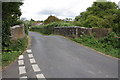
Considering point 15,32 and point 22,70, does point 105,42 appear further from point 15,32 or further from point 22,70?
point 22,70

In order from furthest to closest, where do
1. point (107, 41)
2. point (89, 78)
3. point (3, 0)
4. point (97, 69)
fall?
point (107, 41) < point (3, 0) < point (97, 69) < point (89, 78)

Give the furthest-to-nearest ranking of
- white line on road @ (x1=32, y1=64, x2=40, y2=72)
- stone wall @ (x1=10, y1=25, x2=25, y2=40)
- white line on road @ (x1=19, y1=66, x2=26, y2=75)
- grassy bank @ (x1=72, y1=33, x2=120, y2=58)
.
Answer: grassy bank @ (x1=72, y1=33, x2=120, y2=58)
stone wall @ (x1=10, y1=25, x2=25, y2=40)
white line on road @ (x1=32, y1=64, x2=40, y2=72)
white line on road @ (x1=19, y1=66, x2=26, y2=75)

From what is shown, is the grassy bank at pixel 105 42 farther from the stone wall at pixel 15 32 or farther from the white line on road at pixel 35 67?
the white line on road at pixel 35 67

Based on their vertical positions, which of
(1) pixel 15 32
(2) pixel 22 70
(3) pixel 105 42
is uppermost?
(1) pixel 15 32

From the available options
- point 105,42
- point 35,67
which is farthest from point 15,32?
point 105,42

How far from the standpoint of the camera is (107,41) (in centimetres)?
1073

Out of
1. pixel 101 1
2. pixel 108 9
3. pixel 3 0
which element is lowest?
pixel 3 0

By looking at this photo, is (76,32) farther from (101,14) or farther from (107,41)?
(101,14)

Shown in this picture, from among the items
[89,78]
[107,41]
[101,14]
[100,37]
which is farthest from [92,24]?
[89,78]

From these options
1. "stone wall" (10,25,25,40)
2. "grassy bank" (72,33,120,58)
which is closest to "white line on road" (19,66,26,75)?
"stone wall" (10,25,25,40)

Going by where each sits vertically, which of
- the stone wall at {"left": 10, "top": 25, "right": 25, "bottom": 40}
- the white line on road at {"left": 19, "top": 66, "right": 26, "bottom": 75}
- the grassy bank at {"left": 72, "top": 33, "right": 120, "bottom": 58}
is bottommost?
the white line on road at {"left": 19, "top": 66, "right": 26, "bottom": 75}

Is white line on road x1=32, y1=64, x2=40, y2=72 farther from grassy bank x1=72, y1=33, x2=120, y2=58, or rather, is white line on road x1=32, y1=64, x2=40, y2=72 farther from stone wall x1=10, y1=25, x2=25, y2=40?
grassy bank x1=72, y1=33, x2=120, y2=58

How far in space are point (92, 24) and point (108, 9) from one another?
6777mm

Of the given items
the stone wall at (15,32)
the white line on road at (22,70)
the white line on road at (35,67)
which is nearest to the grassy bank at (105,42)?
the stone wall at (15,32)
